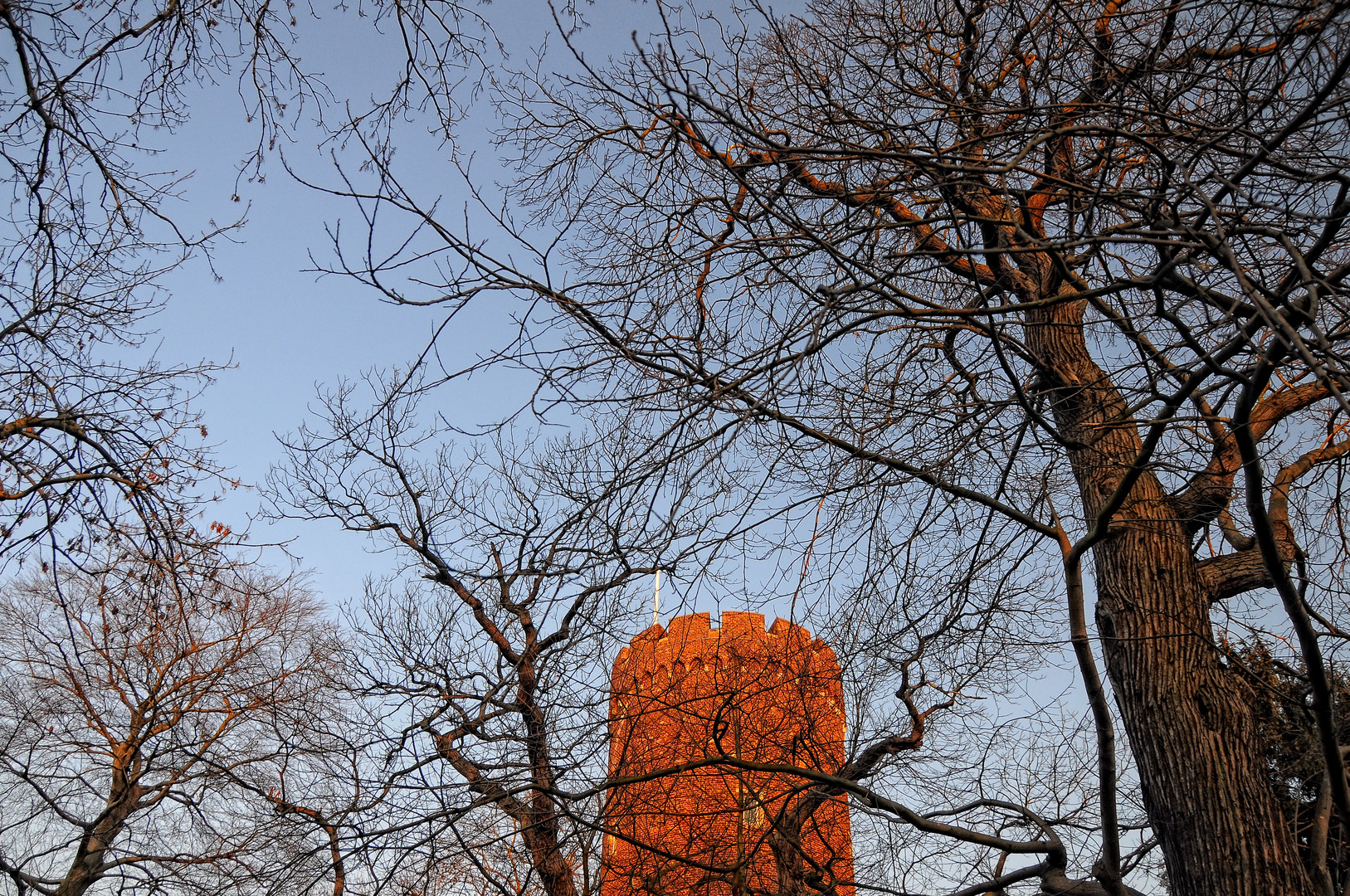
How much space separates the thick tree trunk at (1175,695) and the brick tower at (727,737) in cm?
127

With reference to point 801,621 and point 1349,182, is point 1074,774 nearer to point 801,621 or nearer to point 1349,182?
point 801,621

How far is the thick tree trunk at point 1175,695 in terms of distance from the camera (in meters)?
3.33

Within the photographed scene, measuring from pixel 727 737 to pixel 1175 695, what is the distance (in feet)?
12.4

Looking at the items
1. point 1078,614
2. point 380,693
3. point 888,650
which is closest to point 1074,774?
point 888,650

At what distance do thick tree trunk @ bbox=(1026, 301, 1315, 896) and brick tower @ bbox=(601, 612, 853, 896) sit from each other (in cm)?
127

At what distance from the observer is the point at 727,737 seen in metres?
6.85

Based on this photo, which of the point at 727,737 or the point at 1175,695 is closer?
the point at 1175,695

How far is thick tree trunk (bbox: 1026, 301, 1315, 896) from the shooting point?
333 centimetres

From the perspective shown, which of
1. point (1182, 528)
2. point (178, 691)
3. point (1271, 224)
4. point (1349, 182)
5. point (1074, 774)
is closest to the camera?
point (1349, 182)

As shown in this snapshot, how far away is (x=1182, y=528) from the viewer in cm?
409

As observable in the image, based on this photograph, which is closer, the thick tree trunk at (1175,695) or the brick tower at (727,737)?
the thick tree trunk at (1175,695)

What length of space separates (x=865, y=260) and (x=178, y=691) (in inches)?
543

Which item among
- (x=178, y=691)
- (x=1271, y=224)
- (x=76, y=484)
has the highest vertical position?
(x=178, y=691)

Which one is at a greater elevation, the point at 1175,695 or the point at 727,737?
the point at 727,737
